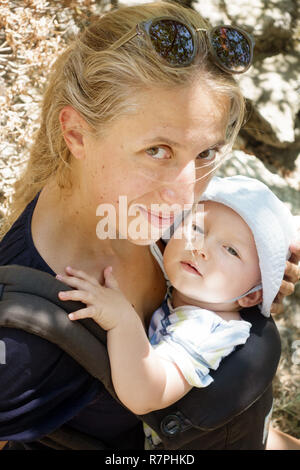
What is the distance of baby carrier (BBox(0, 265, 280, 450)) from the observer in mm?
1587

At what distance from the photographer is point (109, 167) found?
6.06 ft

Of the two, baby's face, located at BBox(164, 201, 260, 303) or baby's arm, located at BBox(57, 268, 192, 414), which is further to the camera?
baby's face, located at BBox(164, 201, 260, 303)

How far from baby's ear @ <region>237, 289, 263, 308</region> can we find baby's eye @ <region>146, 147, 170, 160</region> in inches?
29.5

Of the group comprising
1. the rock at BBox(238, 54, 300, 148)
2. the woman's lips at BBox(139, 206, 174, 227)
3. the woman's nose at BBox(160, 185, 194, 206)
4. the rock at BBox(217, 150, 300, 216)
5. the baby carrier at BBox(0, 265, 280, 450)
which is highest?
the woman's nose at BBox(160, 185, 194, 206)

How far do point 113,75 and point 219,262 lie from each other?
836 mm

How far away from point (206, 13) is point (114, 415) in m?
3.77

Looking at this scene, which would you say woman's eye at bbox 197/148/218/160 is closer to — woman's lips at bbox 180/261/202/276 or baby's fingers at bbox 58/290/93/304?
woman's lips at bbox 180/261/202/276

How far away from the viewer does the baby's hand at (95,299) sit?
167 cm

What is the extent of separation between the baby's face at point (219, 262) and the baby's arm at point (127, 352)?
0.37 metres

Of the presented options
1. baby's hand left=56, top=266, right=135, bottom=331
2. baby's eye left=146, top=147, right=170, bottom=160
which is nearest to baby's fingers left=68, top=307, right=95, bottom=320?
baby's hand left=56, top=266, right=135, bottom=331

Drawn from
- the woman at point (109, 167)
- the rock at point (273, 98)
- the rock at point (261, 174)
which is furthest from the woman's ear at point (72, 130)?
the rock at point (273, 98)

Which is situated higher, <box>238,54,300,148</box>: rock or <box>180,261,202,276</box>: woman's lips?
<box>180,261,202,276</box>: woman's lips

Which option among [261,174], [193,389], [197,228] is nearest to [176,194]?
[197,228]

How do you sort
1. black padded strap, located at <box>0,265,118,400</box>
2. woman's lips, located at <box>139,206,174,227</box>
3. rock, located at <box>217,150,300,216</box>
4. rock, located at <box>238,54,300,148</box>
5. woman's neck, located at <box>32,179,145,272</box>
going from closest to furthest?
black padded strap, located at <box>0,265,118,400</box>
woman's lips, located at <box>139,206,174,227</box>
woman's neck, located at <box>32,179,145,272</box>
rock, located at <box>217,150,300,216</box>
rock, located at <box>238,54,300,148</box>
